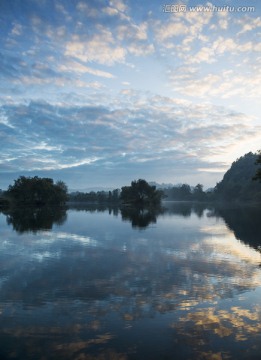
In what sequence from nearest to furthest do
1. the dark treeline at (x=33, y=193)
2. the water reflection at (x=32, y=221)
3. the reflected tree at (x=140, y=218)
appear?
the water reflection at (x=32, y=221)
the reflected tree at (x=140, y=218)
the dark treeline at (x=33, y=193)

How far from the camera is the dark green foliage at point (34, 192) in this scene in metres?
179

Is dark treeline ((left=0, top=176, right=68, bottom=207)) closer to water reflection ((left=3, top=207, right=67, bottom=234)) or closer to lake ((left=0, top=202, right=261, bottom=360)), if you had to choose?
water reflection ((left=3, top=207, right=67, bottom=234))

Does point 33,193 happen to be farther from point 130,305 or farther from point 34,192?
point 130,305

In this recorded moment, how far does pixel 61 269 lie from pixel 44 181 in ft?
545

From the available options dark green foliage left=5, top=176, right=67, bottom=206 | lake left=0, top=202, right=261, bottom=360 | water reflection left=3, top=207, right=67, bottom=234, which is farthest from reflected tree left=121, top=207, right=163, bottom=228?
dark green foliage left=5, top=176, right=67, bottom=206

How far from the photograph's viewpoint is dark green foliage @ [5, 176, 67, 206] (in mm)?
179250

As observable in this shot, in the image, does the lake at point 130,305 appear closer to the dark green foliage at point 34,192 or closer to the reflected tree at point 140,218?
the reflected tree at point 140,218

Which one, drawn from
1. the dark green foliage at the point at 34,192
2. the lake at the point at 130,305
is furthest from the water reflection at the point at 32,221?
the dark green foliage at the point at 34,192

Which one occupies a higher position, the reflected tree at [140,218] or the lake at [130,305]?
the lake at [130,305]

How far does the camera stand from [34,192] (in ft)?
590

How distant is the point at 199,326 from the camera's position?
1445cm

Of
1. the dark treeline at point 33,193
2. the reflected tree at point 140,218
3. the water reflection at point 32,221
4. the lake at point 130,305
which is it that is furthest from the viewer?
→ the dark treeline at point 33,193

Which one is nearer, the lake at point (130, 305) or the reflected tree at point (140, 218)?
the lake at point (130, 305)

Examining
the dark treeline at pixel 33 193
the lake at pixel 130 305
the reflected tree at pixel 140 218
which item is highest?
the dark treeline at pixel 33 193
